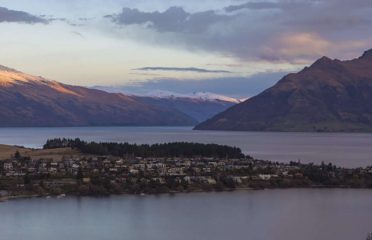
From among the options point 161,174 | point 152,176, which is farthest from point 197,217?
point 161,174

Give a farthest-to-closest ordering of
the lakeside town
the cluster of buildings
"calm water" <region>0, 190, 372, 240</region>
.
Answer: the cluster of buildings, the lakeside town, "calm water" <region>0, 190, 372, 240</region>

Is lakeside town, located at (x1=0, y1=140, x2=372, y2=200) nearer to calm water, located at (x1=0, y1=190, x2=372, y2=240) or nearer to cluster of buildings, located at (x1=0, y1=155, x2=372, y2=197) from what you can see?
cluster of buildings, located at (x1=0, y1=155, x2=372, y2=197)

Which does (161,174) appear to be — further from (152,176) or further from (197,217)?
(197,217)

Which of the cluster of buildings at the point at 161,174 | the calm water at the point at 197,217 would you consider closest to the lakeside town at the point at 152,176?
the cluster of buildings at the point at 161,174

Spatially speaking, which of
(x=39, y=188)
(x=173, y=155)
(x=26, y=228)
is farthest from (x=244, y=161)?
(x=26, y=228)

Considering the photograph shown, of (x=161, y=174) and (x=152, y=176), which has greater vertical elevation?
(x=161, y=174)

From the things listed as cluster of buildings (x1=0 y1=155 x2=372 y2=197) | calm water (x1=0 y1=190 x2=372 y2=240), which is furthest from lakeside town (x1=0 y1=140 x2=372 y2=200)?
calm water (x1=0 y1=190 x2=372 y2=240)

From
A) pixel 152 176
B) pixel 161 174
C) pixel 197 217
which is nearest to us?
pixel 197 217
